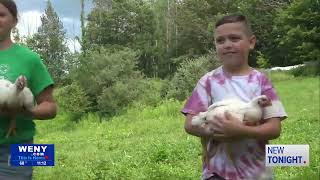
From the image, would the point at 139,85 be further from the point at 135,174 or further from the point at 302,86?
the point at 135,174

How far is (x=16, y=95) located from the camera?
7.23ft

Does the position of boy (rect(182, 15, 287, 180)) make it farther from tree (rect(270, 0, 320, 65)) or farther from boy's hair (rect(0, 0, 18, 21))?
A: tree (rect(270, 0, 320, 65))

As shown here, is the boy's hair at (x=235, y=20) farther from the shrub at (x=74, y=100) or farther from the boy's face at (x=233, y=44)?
the shrub at (x=74, y=100)

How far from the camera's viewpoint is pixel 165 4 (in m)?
47.6

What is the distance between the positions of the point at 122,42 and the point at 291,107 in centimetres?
3012

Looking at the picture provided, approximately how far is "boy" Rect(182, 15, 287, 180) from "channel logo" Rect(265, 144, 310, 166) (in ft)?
0.13

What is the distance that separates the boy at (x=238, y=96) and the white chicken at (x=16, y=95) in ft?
2.22

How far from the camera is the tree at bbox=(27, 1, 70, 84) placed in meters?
36.5

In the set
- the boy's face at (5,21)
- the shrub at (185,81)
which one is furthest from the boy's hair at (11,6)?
the shrub at (185,81)

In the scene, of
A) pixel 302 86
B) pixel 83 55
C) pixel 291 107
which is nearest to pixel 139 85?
pixel 83 55

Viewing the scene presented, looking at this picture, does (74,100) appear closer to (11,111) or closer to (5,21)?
(5,21)

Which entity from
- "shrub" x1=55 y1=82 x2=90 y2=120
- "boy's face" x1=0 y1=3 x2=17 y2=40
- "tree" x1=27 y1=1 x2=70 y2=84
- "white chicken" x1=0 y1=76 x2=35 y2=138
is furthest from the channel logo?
"tree" x1=27 y1=1 x2=70 y2=84

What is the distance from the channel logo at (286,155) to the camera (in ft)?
7.21

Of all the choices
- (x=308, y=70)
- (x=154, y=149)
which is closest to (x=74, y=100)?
(x=308, y=70)
